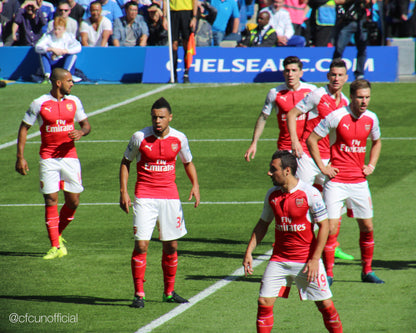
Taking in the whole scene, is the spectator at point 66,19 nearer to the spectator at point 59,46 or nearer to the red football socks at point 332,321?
the spectator at point 59,46

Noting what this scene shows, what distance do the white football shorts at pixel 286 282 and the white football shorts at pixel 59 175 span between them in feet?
16.0

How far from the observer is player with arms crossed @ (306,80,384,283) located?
362 inches

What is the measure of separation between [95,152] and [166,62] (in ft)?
22.1

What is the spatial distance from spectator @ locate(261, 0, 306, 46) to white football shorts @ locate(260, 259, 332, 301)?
18.0m

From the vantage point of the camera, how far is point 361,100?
8883 mm

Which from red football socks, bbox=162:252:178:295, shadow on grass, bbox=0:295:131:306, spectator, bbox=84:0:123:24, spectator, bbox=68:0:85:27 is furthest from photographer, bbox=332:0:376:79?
shadow on grass, bbox=0:295:131:306

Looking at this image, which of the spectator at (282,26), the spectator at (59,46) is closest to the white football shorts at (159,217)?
the spectator at (59,46)

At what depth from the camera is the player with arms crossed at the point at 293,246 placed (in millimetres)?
6844

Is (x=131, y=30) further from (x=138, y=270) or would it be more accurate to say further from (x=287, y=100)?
(x=138, y=270)

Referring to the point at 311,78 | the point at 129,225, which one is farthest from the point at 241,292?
the point at 311,78

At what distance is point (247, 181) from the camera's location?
1591 cm

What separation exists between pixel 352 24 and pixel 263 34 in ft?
10.3

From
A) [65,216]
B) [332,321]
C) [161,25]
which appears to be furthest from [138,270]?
[161,25]

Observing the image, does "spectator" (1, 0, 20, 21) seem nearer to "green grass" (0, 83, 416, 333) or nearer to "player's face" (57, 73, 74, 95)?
"green grass" (0, 83, 416, 333)
